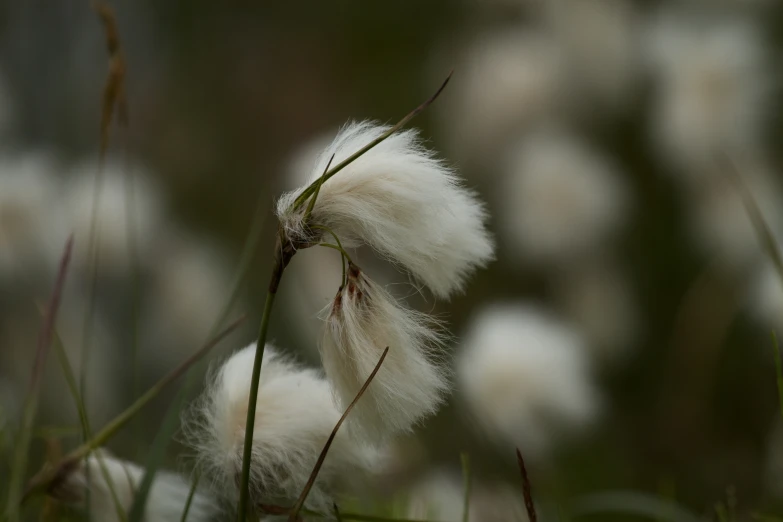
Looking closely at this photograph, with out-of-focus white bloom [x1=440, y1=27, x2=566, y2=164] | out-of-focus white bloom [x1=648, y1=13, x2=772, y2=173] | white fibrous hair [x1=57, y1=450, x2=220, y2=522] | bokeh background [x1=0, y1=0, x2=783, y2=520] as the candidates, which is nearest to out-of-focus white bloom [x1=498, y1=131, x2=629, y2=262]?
bokeh background [x1=0, y1=0, x2=783, y2=520]

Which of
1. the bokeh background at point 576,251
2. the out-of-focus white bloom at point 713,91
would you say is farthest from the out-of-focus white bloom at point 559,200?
the out-of-focus white bloom at point 713,91

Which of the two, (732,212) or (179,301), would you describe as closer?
(732,212)

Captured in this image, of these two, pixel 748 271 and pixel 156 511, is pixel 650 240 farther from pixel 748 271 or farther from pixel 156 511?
pixel 156 511

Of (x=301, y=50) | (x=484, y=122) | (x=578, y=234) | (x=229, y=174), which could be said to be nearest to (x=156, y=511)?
(x=578, y=234)

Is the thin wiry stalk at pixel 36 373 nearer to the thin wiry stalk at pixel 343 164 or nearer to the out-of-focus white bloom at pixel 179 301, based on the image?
the thin wiry stalk at pixel 343 164

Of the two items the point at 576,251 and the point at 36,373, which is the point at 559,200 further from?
the point at 36,373

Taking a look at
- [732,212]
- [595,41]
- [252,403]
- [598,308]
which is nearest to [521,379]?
[252,403]

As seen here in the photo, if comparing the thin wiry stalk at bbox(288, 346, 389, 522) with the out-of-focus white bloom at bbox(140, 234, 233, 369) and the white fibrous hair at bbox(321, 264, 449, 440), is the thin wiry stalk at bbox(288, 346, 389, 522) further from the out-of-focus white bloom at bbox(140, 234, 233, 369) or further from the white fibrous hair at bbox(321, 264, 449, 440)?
the out-of-focus white bloom at bbox(140, 234, 233, 369)
